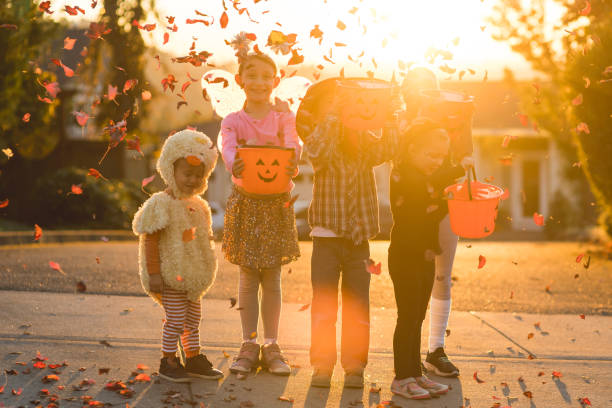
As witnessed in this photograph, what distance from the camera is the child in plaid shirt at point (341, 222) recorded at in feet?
14.0

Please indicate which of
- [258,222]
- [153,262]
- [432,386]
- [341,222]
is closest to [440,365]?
[432,386]

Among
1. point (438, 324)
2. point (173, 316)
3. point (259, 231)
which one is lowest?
point (438, 324)

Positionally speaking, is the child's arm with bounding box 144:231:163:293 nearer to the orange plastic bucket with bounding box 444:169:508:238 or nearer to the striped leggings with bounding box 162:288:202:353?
the striped leggings with bounding box 162:288:202:353

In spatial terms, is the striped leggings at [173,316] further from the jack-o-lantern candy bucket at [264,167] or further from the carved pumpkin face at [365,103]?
the carved pumpkin face at [365,103]

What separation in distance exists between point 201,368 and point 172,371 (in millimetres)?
174

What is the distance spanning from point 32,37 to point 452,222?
14.4 meters

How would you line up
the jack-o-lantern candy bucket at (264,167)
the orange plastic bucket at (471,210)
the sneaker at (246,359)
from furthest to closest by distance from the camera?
the sneaker at (246,359)
the jack-o-lantern candy bucket at (264,167)
the orange plastic bucket at (471,210)

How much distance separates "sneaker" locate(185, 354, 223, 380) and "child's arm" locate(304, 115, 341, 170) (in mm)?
1316

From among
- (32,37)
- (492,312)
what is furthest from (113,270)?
(32,37)

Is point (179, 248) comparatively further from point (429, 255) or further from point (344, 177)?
point (429, 255)

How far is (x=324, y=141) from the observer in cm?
427

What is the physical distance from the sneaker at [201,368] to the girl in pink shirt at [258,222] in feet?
0.52

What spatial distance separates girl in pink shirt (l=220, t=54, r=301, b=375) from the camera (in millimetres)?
4488

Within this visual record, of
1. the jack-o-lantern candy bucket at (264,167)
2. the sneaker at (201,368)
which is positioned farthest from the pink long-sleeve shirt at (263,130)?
the sneaker at (201,368)
